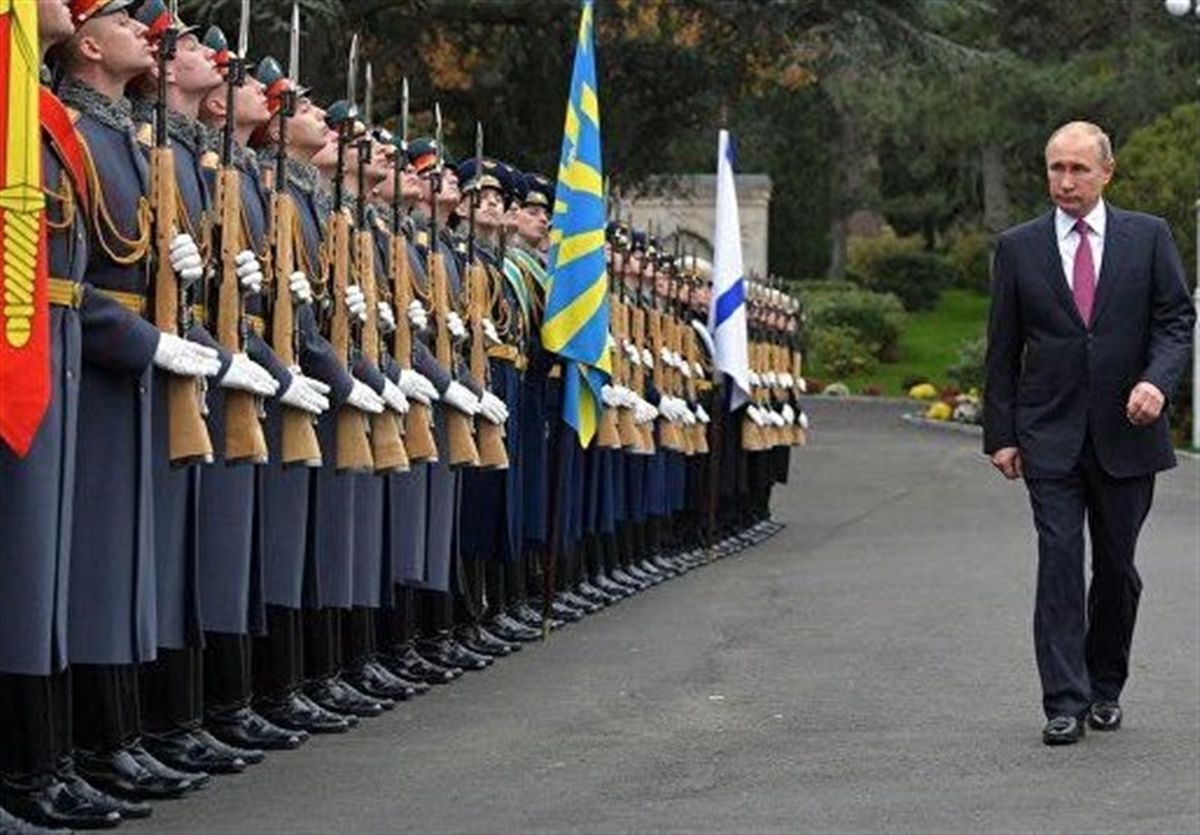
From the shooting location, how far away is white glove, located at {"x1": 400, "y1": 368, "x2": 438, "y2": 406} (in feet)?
34.4

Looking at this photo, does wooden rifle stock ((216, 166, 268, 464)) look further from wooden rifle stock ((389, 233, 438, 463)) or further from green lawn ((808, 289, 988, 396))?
green lawn ((808, 289, 988, 396))

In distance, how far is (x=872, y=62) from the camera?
24.2 meters

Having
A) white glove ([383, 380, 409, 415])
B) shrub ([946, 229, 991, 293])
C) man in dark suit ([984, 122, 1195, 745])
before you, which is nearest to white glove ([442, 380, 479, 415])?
white glove ([383, 380, 409, 415])

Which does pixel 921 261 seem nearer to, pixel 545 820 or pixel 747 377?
pixel 747 377

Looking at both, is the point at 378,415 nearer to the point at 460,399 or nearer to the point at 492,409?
the point at 460,399

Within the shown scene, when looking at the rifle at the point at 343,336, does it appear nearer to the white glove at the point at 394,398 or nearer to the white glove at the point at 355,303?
the white glove at the point at 355,303

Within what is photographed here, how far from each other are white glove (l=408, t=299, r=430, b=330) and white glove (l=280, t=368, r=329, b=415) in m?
1.65

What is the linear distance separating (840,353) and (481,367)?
43.9m

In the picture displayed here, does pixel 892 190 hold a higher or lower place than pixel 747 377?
higher

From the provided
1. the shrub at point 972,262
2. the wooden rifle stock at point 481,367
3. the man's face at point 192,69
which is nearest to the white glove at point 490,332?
the wooden rifle stock at point 481,367

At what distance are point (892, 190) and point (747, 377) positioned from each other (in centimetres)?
5445

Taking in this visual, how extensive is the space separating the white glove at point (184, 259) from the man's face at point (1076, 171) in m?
2.80

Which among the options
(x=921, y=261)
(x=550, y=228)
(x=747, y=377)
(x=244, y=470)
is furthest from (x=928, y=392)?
(x=244, y=470)

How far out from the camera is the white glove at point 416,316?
35.3ft
